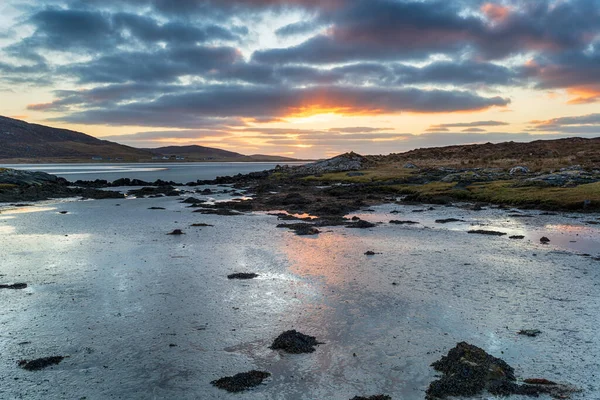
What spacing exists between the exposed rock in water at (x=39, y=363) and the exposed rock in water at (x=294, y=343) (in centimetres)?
433

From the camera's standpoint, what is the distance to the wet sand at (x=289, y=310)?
8.05 metres

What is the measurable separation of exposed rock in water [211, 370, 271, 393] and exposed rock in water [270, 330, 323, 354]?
1028mm

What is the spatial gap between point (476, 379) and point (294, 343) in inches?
142

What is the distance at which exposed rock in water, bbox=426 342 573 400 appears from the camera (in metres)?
7.38

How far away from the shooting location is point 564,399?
709 centimetres

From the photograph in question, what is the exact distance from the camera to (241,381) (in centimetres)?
785

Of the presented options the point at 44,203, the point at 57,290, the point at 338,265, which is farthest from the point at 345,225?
the point at 44,203

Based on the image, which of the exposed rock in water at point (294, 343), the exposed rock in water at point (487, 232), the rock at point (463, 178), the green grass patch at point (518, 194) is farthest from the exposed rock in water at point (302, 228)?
the rock at point (463, 178)

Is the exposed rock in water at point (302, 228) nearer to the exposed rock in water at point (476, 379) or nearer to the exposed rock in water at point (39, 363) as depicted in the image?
the exposed rock in water at point (476, 379)

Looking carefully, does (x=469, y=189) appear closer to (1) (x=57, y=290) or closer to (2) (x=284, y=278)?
(2) (x=284, y=278)

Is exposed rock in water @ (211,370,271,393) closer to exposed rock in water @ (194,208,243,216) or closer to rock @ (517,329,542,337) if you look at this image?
rock @ (517,329,542,337)

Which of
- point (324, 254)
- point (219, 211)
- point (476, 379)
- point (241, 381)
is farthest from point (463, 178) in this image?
point (241, 381)

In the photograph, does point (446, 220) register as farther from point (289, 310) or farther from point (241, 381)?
point (241, 381)

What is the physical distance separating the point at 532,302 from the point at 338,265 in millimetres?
6706
